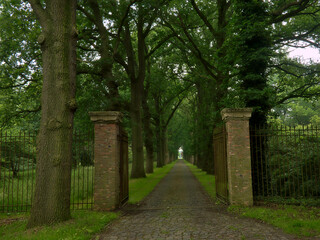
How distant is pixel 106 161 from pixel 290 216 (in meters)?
5.54

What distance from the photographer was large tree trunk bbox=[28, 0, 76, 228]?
6207 mm

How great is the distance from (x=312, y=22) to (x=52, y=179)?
48.9ft

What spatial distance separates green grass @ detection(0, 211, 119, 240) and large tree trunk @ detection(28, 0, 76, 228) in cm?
36

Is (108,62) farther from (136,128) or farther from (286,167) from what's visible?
(286,167)

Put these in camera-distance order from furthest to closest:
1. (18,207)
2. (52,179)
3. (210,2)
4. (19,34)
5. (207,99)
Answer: (207,99)
(210,2)
(19,34)
(18,207)
(52,179)

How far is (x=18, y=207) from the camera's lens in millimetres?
8805

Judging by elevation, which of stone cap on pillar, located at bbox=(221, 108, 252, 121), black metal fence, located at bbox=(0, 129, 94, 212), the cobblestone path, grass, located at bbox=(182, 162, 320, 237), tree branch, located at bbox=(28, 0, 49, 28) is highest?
tree branch, located at bbox=(28, 0, 49, 28)

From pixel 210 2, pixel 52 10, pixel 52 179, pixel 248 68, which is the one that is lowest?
pixel 52 179

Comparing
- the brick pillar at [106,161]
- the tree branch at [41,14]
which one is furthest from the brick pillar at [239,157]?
the tree branch at [41,14]

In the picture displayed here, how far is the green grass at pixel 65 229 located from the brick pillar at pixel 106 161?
2.64 ft

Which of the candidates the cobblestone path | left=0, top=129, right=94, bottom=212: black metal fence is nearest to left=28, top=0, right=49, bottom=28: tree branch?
left=0, top=129, right=94, bottom=212: black metal fence

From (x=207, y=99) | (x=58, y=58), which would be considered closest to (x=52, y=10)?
(x=58, y=58)

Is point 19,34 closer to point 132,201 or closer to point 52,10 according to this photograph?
point 52,10

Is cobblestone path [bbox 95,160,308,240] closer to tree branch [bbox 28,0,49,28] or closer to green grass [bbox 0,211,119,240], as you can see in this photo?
green grass [bbox 0,211,119,240]
